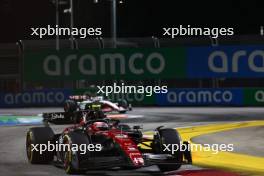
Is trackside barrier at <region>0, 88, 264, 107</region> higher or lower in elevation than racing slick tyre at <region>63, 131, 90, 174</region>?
higher

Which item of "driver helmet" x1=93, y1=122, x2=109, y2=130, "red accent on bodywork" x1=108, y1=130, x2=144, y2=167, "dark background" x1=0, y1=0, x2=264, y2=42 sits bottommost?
"red accent on bodywork" x1=108, y1=130, x2=144, y2=167

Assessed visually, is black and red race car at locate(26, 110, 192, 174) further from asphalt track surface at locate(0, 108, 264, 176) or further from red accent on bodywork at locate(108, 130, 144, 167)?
asphalt track surface at locate(0, 108, 264, 176)

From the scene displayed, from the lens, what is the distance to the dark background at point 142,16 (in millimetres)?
60812

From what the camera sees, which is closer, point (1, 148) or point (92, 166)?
point (92, 166)

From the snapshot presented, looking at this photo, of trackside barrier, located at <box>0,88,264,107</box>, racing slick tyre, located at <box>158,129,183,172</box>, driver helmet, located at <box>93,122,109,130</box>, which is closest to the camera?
racing slick tyre, located at <box>158,129,183,172</box>

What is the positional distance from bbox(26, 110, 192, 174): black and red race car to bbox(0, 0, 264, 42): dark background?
161ft

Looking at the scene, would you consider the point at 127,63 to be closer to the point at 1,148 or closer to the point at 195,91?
the point at 195,91

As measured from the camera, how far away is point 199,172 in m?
9.95

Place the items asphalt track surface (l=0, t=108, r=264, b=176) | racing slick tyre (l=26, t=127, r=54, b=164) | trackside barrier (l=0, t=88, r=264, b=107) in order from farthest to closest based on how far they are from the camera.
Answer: trackside barrier (l=0, t=88, r=264, b=107) < racing slick tyre (l=26, t=127, r=54, b=164) < asphalt track surface (l=0, t=108, r=264, b=176)

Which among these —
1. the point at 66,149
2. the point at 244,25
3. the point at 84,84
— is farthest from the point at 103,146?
the point at 244,25

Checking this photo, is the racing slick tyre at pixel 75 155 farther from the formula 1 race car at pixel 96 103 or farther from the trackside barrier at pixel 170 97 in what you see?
the trackside barrier at pixel 170 97

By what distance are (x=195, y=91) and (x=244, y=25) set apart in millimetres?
28129

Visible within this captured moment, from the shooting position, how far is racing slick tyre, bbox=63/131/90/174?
957 centimetres

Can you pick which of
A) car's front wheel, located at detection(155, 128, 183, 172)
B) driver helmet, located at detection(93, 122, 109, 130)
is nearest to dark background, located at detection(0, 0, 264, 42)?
driver helmet, located at detection(93, 122, 109, 130)
